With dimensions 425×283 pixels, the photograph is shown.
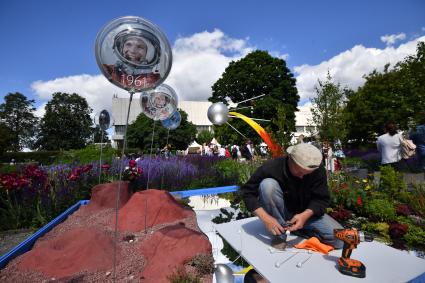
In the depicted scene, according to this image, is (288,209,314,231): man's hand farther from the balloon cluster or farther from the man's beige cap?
the balloon cluster

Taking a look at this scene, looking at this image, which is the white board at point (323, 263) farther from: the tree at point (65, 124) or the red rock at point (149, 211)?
the tree at point (65, 124)

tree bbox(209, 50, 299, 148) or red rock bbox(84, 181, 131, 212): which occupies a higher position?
tree bbox(209, 50, 299, 148)

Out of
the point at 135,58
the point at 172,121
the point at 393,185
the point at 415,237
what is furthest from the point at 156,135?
the point at 135,58

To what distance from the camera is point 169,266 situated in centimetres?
234

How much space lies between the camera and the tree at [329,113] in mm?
9922

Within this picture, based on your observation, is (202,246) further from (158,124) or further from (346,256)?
(158,124)

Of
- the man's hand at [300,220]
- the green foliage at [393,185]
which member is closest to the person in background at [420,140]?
the green foliage at [393,185]

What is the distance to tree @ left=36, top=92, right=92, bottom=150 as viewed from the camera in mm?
52062

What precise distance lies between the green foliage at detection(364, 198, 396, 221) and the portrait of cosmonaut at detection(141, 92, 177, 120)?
139 inches

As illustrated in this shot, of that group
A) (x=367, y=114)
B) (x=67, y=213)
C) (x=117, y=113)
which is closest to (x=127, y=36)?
(x=67, y=213)

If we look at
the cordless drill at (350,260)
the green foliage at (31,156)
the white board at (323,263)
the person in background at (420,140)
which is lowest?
the green foliage at (31,156)

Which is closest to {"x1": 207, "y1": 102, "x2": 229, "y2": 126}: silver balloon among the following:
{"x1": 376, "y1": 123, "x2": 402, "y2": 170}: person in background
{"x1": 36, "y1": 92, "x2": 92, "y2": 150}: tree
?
{"x1": 376, "y1": 123, "x2": 402, "y2": 170}: person in background

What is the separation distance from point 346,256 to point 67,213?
13.2ft

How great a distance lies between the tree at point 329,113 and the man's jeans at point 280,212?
314 inches
